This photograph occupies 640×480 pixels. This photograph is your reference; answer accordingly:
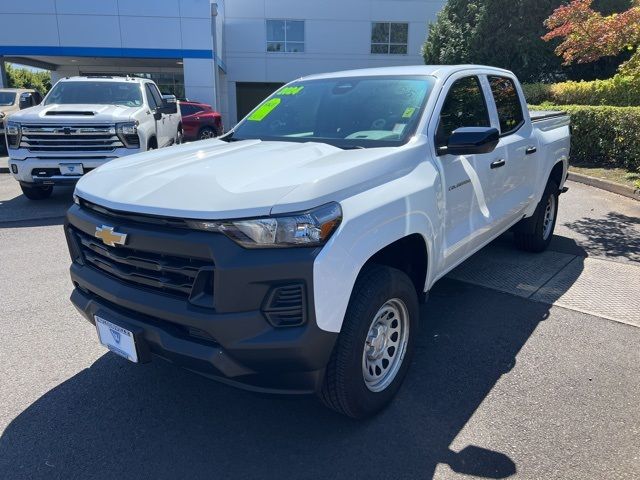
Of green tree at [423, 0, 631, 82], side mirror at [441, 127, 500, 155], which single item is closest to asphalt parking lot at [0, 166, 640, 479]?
side mirror at [441, 127, 500, 155]

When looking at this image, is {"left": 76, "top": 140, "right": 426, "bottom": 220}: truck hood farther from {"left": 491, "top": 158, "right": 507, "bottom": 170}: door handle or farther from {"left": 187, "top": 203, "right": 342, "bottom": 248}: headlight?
{"left": 491, "top": 158, "right": 507, "bottom": 170}: door handle

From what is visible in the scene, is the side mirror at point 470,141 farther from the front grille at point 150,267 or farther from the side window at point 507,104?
the front grille at point 150,267

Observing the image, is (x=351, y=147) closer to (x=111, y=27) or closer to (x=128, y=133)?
(x=128, y=133)

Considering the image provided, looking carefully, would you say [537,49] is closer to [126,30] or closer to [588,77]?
[588,77]

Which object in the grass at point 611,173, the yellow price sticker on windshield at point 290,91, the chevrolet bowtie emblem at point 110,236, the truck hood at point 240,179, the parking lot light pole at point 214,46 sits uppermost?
the parking lot light pole at point 214,46

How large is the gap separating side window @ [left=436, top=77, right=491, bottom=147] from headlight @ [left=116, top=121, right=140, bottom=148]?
583cm

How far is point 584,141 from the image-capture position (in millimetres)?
11500

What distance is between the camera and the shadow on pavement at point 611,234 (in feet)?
19.5

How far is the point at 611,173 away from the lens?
33.7 feet

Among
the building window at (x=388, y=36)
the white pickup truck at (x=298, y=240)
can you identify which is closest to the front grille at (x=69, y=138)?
the white pickup truck at (x=298, y=240)

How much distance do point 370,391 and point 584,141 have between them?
10842 millimetres

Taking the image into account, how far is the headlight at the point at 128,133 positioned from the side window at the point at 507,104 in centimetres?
577

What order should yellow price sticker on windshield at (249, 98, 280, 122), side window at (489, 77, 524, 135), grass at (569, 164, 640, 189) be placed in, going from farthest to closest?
1. grass at (569, 164, 640, 189)
2. side window at (489, 77, 524, 135)
3. yellow price sticker on windshield at (249, 98, 280, 122)

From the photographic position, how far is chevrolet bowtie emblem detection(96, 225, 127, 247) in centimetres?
254
